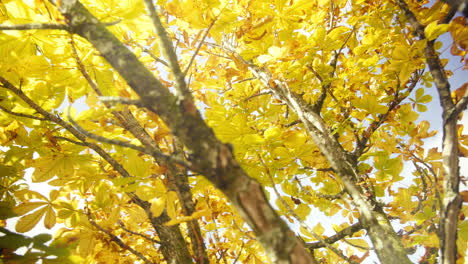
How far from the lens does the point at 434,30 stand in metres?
1.37

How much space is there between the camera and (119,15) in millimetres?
1208

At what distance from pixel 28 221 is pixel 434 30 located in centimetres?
277

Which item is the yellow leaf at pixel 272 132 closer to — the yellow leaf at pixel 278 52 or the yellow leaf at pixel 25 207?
the yellow leaf at pixel 278 52

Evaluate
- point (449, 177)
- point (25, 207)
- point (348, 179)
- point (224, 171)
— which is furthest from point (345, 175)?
point (25, 207)

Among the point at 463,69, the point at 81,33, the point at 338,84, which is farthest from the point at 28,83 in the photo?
the point at 463,69

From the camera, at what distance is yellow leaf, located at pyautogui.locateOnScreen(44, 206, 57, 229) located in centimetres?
162

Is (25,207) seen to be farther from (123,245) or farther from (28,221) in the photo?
(123,245)

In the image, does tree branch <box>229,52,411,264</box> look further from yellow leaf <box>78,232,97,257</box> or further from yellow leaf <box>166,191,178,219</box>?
yellow leaf <box>78,232,97,257</box>

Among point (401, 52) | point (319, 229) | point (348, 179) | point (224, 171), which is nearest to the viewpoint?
point (224, 171)

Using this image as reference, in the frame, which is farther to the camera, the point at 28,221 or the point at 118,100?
the point at 28,221

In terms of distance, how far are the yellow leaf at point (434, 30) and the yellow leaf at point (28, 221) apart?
2713mm

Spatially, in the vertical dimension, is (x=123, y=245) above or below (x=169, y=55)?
below

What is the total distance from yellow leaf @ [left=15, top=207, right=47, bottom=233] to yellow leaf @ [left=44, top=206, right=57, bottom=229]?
40 mm

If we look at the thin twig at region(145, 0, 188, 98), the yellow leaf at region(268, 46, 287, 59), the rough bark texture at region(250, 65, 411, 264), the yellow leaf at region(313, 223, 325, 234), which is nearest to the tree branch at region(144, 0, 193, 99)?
the thin twig at region(145, 0, 188, 98)
